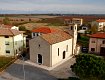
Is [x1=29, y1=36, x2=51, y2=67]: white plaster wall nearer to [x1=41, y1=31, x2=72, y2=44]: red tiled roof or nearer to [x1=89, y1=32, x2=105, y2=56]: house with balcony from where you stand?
[x1=41, y1=31, x2=72, y2=44]: red tiled roof

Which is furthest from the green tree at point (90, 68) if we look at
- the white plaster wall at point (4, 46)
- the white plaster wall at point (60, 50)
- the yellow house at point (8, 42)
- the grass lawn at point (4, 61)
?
the white plaster wall at point (4, 46)

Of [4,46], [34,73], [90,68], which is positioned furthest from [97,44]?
[90,68]

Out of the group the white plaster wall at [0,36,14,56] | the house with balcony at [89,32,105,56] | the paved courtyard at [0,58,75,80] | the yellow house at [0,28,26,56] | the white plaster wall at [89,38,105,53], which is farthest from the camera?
the white plaster wall at [89,38,105,53]

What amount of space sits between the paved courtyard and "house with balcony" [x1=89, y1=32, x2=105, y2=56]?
41.4ft

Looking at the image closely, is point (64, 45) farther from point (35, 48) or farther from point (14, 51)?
point (14, 51)

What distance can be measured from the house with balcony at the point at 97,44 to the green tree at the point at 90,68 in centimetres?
2142

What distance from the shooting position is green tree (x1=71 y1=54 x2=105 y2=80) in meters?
27.6

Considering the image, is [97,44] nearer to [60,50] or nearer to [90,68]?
[60,50]

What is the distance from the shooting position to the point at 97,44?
166 feet

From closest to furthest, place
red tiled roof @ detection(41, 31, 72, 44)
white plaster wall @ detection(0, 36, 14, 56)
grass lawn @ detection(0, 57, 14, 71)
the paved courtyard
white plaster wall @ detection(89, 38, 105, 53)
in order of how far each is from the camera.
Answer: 1. the paved courtyard
2. grass lawn @ detection(0, 57, 14, 71)
3. red tiled roof @ detection(41, 31, 72, 44)
4. white plaster wall @ detection(0, 36, 14, 56)
5. white plaster wall @ detection(89, 38, 105, 53)

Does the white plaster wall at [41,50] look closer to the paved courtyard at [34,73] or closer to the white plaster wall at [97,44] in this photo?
the paved courtyard at [34,73]

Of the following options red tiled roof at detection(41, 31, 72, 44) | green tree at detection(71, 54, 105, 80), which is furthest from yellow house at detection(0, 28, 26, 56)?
green tree at detection(71, 54, 105, 80)

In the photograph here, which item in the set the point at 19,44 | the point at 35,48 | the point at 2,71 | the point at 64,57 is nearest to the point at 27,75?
the point at 2,71

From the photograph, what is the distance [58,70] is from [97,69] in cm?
1230
